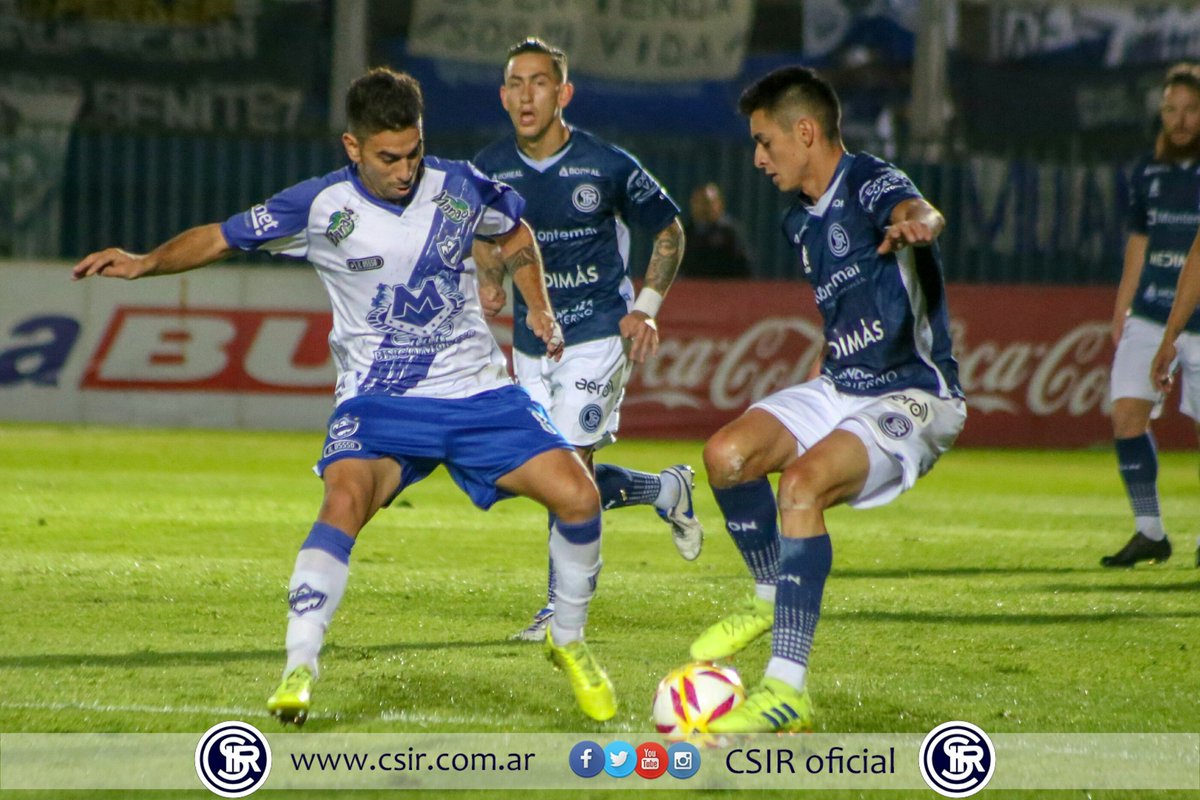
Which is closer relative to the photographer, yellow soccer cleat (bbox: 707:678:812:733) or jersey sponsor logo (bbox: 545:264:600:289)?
yellow soccer cleat (bbox: 707:678:812:733)

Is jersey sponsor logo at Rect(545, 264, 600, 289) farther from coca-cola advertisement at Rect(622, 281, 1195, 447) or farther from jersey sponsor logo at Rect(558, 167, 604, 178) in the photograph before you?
coca-cola advertisement at Rect(622, 281, 1195, 447)

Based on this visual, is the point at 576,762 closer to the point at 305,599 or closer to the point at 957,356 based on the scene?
the point at 305,599

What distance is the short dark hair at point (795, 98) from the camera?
205 inches

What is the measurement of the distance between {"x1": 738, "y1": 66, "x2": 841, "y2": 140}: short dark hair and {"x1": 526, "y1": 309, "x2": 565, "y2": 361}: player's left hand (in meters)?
0.89

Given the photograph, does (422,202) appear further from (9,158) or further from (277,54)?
(277,54)

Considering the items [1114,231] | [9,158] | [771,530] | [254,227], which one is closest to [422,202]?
[254,227]

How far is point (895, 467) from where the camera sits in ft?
16.4

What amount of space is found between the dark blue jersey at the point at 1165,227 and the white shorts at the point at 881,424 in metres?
3.45

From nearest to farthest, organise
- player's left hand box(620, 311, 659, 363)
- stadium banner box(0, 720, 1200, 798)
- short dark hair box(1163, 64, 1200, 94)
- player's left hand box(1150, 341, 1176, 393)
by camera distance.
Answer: stadium banner box(0, 720, 1200, 798) → player's left hand box(620, 311, 659, 363) → player's left hand box(1150, 341, 1176, 393) → short dark hair box(1163, 64, 1200, 94)

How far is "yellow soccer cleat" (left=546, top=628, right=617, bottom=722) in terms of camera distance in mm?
4746

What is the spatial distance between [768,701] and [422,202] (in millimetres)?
1764

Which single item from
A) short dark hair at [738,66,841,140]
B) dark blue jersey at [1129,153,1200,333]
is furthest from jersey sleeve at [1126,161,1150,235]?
short dark hair at [738,66,841,140]

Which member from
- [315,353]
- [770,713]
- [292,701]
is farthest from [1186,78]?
[315,353]

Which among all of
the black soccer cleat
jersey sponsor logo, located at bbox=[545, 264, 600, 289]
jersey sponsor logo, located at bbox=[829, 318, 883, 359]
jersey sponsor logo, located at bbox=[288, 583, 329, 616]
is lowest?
the black soccer cleat
